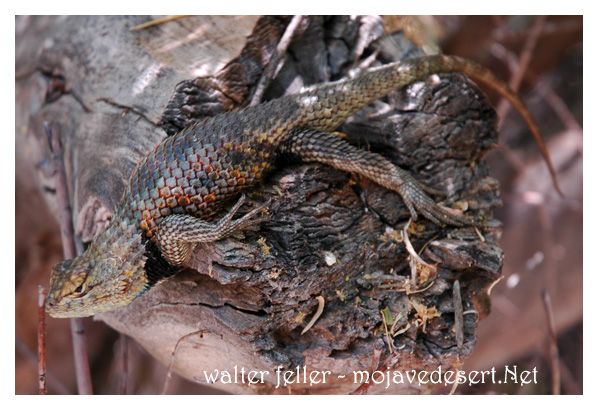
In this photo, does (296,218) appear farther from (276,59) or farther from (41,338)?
(41,338)

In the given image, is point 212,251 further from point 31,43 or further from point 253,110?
point 31,43

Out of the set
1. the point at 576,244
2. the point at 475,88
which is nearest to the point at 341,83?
the point at 475,88

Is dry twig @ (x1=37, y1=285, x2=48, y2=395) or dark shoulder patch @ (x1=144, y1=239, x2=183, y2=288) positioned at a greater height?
dark shoulder patch @ (x1=144, y1=239, x2=183, y2=288)

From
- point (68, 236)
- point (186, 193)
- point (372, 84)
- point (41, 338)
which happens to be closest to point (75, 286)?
point (41, 338)

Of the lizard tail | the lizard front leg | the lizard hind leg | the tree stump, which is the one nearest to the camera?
the lizard front leg

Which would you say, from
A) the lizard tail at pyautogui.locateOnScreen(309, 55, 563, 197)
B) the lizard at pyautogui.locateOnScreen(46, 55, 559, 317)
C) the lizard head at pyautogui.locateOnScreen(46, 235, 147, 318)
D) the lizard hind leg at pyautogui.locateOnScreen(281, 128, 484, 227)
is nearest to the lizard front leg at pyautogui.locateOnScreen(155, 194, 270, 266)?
the lizard at pyautogui.locateOnScreen(46, 55, 559, 317)

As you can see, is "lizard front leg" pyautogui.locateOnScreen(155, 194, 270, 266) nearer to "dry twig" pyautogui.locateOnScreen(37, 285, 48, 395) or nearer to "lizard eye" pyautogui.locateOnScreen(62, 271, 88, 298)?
"lizard eye" pyautogui.locateOnScreen(62, 271, 88, 298)
